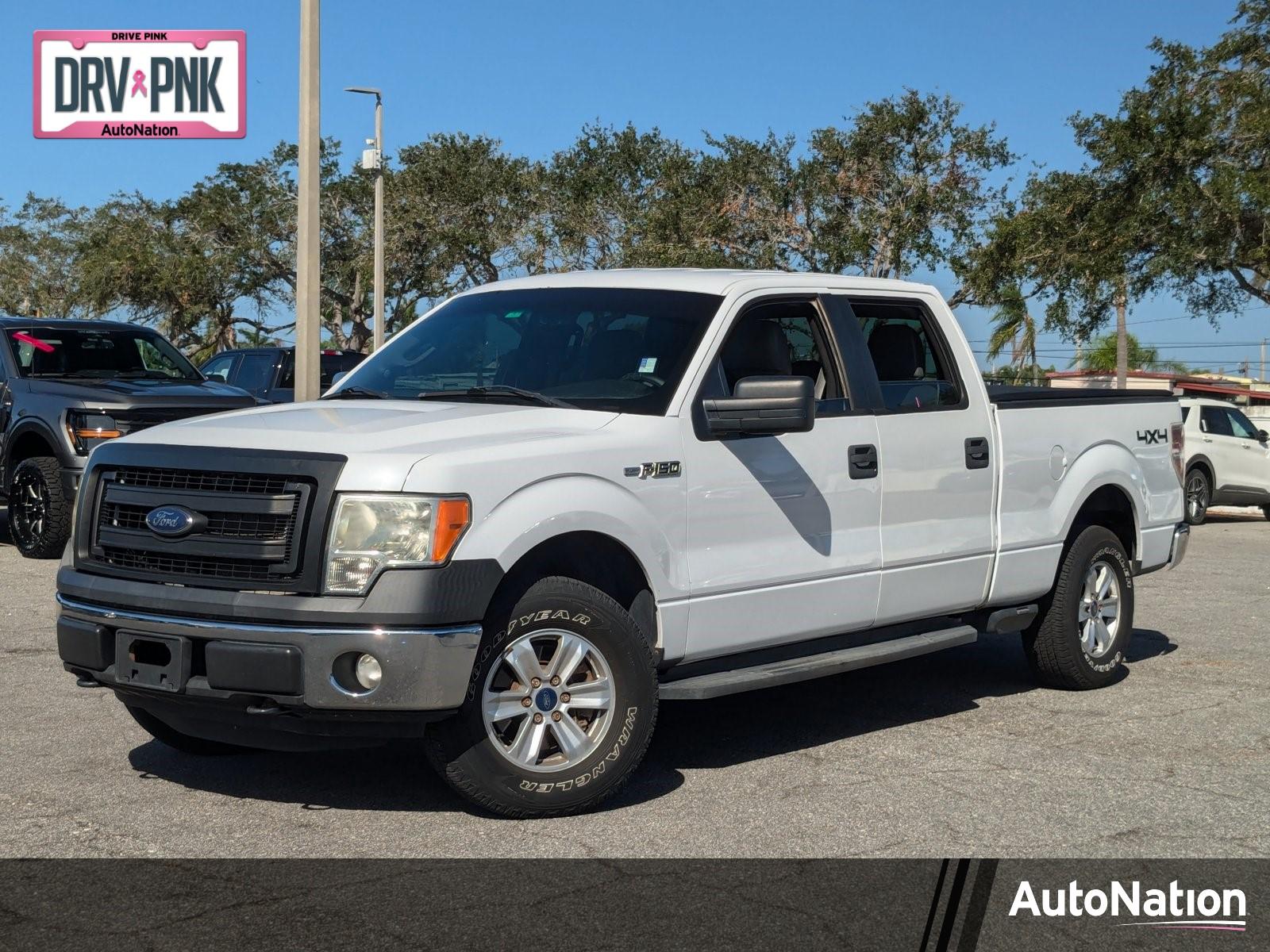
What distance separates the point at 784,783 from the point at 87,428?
26.7 ft

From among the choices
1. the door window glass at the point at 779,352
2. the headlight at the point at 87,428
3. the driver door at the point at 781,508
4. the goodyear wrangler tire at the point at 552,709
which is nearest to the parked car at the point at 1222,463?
the headlight at the point at 87,428

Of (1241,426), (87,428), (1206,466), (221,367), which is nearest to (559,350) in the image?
(87,428)

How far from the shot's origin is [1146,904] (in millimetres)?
4562

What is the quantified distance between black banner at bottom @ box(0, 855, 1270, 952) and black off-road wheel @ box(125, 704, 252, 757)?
1.26 metres

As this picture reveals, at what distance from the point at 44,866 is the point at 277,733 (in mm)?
817

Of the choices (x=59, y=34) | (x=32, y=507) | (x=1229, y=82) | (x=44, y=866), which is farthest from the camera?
(x=1229, y=82)

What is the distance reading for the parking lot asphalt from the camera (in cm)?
510

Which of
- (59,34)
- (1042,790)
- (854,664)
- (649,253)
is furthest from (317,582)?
(649,253)

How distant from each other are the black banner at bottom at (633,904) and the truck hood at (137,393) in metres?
8.06

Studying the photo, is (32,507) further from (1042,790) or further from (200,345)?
(200,345)

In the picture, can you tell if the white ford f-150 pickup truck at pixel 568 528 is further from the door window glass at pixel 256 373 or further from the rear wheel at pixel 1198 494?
the rear wheel at pixel 1198 494

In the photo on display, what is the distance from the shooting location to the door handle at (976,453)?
709 cm

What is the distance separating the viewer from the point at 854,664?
6363mm

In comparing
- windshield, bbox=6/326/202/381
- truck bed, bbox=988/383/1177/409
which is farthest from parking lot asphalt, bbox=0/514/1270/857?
windshield, bbox=6/326/202/381
